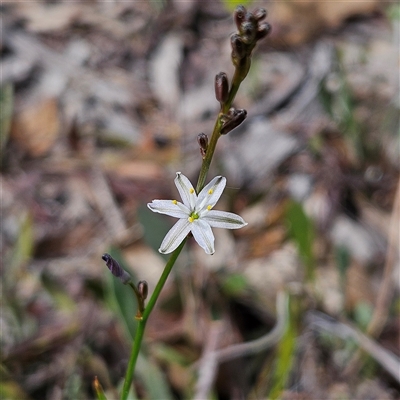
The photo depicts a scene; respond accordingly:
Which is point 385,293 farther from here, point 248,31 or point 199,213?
point 248,31

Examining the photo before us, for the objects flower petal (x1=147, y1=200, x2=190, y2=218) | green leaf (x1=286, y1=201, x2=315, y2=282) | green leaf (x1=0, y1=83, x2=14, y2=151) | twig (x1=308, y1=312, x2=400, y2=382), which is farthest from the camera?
green leaf (x1=0, y1=83, x2=14, y2=151)

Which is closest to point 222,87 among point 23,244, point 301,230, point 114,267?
point 114,267

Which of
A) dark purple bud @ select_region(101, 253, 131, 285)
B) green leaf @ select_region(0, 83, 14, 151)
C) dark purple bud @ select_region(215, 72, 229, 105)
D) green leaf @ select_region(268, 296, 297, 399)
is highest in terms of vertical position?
dark purple bud @ select_region(215, 72, 229, 105)

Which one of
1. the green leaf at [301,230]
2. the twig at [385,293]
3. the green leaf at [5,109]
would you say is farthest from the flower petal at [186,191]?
the green leaf at [5,109]

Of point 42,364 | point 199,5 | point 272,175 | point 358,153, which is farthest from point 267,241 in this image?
point 199,5

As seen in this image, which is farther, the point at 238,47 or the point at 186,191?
the point at 186,191

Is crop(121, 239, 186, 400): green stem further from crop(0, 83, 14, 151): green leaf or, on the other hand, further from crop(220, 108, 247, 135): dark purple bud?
crop(0, 83, 14, 151): green leaf

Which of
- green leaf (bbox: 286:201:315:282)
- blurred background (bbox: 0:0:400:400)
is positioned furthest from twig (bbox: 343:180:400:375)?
green leaf (bbox: 286:201:315:282)
